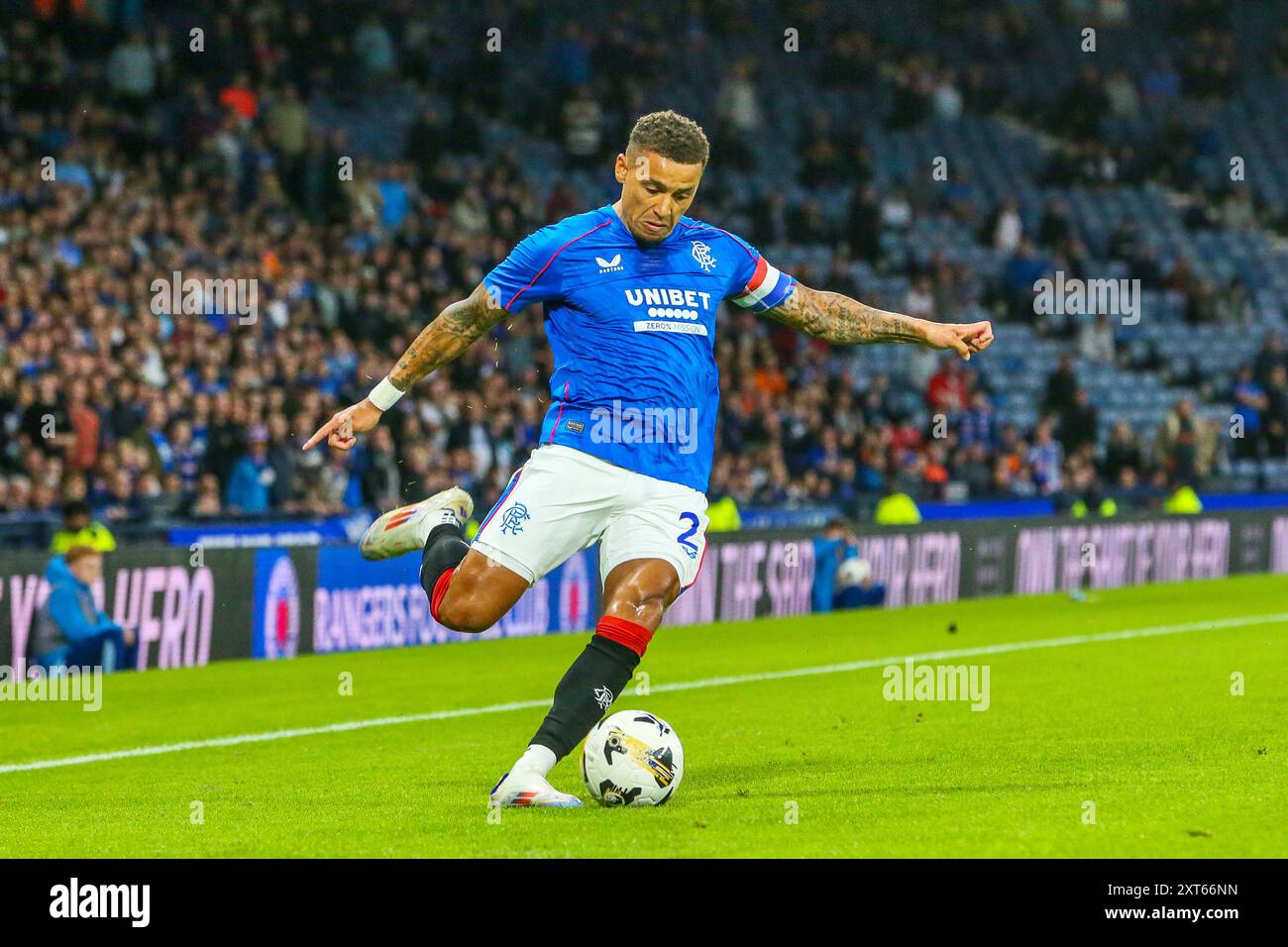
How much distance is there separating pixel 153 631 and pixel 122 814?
768cm

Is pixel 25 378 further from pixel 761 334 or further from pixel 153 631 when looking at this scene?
pixel 761 334

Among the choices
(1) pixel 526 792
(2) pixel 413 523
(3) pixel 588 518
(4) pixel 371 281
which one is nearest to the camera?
(1) pixel 526 792

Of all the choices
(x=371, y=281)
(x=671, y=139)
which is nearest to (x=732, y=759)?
(x=671, y=139)

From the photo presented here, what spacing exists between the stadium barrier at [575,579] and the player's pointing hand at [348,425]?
6859mm

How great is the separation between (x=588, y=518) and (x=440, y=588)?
2.31 ft

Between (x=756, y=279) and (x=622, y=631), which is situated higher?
(x=756, y=279)

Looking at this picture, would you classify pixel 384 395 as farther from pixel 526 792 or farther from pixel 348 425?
pixel 526 792

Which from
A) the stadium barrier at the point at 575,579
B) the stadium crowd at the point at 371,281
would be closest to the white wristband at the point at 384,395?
the stadium barrier at the point at 575,579

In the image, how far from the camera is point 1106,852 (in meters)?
6.22

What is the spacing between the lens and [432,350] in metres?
8.16

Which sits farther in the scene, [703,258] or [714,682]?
[714,682]

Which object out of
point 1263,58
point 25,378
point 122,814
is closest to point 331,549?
point 25,378

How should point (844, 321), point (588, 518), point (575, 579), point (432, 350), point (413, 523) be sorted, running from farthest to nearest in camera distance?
point (575, 579), point (413, 523), point (844, 321), point (432, 350), point (588, 518)

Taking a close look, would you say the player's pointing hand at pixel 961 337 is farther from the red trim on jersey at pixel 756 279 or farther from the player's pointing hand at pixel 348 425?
the player's pointing hand at pixel 348 425
